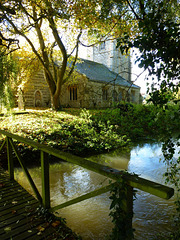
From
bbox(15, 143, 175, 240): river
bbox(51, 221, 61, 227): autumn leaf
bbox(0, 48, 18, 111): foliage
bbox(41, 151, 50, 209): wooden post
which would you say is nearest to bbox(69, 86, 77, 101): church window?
bbox(0, 48, 18, 111): foliage

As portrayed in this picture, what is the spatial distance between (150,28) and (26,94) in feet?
60.2

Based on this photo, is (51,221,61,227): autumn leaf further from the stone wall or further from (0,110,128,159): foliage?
the stone wall

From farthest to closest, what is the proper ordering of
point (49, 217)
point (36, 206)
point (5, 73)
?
point (5, 73), point (36, 206), point (49, 217)

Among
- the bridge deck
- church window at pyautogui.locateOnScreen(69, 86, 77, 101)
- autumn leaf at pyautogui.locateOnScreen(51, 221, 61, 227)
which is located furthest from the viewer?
church window at pyautogui.locateOnScreen(69, 86, 77, 101)

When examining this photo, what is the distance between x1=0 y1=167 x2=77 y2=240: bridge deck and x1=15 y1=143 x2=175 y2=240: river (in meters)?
0.33

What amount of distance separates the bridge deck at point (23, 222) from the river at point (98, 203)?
0.33 m

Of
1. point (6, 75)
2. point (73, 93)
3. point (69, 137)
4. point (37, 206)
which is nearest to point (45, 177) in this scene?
point (37, 206)

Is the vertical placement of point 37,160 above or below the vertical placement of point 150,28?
below

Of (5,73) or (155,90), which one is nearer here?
(155,90)

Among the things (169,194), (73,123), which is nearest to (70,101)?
(73,123)

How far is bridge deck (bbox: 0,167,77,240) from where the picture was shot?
7.74ft

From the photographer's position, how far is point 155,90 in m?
2.24

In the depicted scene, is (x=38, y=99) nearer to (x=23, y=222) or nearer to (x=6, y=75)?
(x=6, y=75)

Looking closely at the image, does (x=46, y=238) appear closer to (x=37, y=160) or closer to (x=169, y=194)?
(x=169, y=194)
